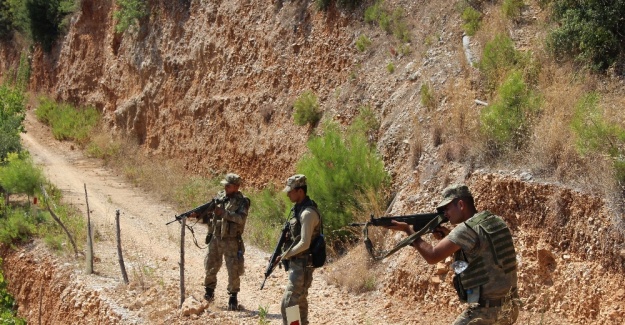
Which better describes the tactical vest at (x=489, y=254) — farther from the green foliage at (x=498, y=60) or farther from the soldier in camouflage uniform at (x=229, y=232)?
the green foliage at (x=498, y=60)

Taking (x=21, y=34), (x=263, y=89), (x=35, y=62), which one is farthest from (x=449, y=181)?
(x=21, y=34)

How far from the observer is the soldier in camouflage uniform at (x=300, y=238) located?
6758mm

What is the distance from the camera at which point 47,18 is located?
27.1m

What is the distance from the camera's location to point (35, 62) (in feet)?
92.0

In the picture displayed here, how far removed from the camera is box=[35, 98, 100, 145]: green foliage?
22.9 metres

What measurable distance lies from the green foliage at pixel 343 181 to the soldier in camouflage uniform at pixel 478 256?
197 inches

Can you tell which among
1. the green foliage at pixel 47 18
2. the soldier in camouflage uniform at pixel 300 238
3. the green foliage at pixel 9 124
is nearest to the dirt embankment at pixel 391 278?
the soldier in camouflage uniform at pixel 300 238

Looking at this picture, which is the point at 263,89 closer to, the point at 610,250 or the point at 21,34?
the point at 610,250

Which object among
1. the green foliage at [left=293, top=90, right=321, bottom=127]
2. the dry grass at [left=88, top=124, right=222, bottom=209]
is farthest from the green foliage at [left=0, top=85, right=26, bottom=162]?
the green foliage at [left=293, top=90, right=321, bottom=127]

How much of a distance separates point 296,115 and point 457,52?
3.90 meters

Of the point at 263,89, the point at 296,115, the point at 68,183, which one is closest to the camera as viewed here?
the point at 296,115

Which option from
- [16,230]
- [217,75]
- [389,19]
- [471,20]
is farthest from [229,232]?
[217,75]

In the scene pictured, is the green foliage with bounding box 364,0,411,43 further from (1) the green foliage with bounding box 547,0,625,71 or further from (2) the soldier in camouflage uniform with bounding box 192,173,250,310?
(2) the soldier in camouflage uniform with bounding box 192,173,250,310

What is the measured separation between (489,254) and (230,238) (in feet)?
13.3
